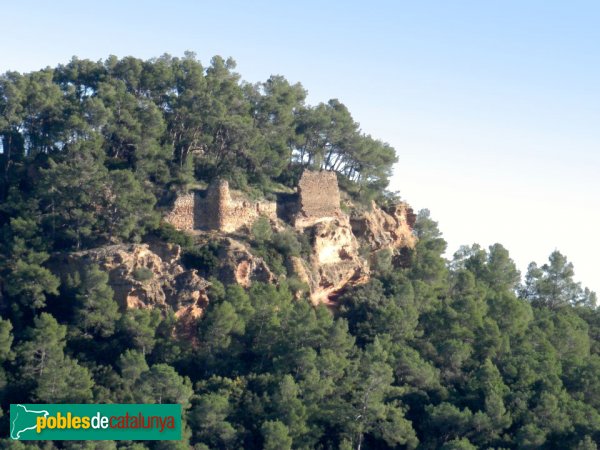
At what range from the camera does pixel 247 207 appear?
5903 centimetres

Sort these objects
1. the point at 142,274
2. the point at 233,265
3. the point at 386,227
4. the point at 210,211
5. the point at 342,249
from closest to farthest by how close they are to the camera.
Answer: the point at 142,274, the point at 233,265, the point at 210,211, the point at 342,249, the point at 386,227

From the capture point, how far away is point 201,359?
53.3 m

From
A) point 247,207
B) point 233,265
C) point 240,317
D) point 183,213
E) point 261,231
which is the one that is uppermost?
point 247,207

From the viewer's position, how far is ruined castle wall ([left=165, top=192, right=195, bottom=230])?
190ft

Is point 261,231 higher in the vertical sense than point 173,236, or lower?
higher

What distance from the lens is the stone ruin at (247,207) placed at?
5812 cm

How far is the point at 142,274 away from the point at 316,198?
36.3ft

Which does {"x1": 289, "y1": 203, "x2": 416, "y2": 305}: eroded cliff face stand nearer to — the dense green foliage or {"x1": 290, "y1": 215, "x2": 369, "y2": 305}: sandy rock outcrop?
{"x1": 290, "y1": 215, "x2": 369, "y2": 305}: sandy rock outcrop

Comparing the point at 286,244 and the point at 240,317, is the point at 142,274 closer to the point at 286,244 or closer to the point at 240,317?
the point at 240,317

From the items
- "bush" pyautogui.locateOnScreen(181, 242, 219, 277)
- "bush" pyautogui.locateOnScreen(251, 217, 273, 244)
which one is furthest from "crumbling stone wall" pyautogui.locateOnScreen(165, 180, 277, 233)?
"bush" pyautogui.locateOnScreen(181, 242, 219, 277)

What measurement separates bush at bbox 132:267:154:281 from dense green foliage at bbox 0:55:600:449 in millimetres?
121

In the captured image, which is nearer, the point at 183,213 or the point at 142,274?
the point at 142,274

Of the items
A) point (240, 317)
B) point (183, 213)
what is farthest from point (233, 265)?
point (183, 213)

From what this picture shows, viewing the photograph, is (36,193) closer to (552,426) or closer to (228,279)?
(228,279)
